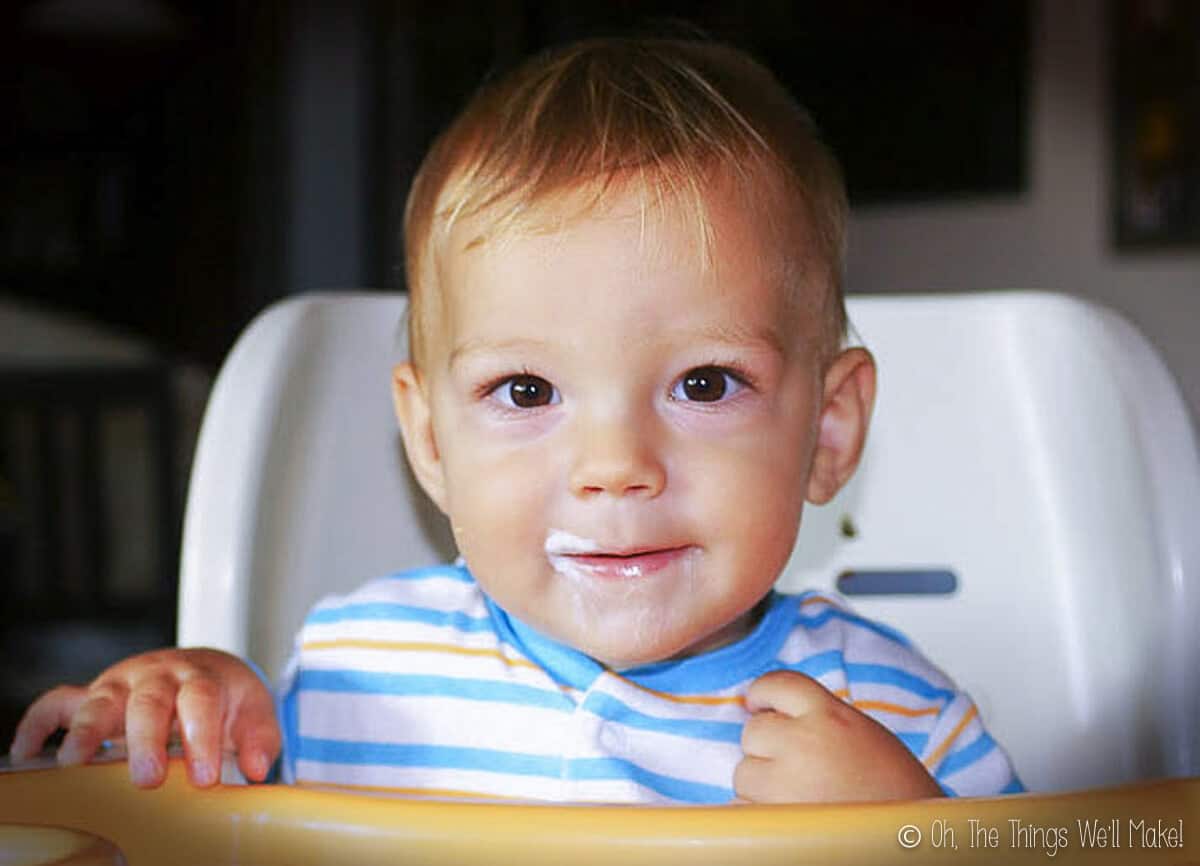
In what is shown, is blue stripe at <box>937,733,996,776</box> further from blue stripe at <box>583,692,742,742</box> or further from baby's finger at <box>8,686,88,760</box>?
baby's finger at <box>8,686,88,760</box>

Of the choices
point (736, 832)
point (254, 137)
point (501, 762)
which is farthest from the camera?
point (254, 137)

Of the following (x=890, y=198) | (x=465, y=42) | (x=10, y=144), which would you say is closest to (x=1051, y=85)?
(x=890, y=198)

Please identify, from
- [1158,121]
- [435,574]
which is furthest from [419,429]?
[1158,121]

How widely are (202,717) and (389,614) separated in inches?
6.1

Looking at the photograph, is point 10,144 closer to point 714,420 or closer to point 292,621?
point 292,621

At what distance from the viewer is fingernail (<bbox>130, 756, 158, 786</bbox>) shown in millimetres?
429

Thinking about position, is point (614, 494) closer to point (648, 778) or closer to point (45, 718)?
point (648, 778)

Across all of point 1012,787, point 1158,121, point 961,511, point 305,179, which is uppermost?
point 1158,121

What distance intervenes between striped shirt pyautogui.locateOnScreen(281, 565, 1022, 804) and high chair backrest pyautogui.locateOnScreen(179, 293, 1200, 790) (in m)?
0.06

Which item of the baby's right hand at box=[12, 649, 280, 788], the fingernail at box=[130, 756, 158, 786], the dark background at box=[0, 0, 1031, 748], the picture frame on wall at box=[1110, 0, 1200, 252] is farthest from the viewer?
the picture frame on wall at box=[1110, 0, 1200, 252]

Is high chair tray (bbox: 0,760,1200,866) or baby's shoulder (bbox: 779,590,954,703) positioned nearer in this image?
high chair tray (bbox: 0,760,1200,866)

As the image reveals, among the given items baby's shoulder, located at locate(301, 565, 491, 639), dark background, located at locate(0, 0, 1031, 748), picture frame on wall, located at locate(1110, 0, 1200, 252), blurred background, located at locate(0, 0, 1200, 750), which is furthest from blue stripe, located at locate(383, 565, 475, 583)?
picture frame on wall, located at locate(1110, 0, 1200, 252)

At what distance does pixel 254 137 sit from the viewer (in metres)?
2.33

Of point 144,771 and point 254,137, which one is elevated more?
point 254,137
